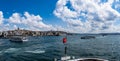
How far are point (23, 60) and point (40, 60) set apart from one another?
6.10m

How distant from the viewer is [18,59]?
68750 mm

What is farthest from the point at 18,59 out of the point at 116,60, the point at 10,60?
the point at 116,60

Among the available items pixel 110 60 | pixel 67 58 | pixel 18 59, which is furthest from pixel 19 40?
pixel 67 58

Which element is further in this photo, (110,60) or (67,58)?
(110,60)

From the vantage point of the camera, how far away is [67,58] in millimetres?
44281

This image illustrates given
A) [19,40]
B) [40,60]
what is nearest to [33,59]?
[40,60]

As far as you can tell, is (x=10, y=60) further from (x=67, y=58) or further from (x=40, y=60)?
(x=67, y=58)

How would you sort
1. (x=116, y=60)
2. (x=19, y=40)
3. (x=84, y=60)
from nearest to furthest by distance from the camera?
(x=84, y=60), (x=116, y=60), (x=19, y=40)

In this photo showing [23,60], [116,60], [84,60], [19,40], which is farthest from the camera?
[19,40]

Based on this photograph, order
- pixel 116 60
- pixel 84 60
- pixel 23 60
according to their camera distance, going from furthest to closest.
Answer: pixel 23 60 → pixel 116 60 → pixel 84 60

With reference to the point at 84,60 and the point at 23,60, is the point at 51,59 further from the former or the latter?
the point at 84,60

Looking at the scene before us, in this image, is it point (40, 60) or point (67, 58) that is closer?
point (67, 58)

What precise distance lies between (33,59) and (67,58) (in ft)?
85.8

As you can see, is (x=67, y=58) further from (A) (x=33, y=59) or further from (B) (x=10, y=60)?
(B) (x=10, y=60)
